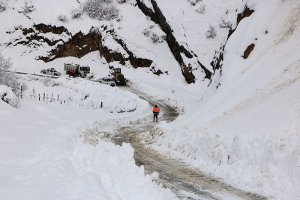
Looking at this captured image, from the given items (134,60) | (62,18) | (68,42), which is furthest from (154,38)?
(62,18)

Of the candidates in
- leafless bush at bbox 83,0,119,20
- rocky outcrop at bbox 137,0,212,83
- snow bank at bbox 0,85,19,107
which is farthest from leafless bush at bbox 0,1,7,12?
snow bank at bbox 0,85,19,107

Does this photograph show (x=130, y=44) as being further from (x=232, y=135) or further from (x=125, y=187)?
(x=125, y=187)

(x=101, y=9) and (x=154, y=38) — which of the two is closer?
(x=154, y=38)

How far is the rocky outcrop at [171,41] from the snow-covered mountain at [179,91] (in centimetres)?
14

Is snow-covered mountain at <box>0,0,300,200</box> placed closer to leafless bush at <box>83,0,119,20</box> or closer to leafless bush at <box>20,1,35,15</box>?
leafless bush at <box>20,1,35,15</box>

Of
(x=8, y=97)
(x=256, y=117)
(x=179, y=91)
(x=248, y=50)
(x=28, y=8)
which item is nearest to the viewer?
(x=256, y=117)

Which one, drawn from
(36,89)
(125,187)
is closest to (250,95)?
(125,187)

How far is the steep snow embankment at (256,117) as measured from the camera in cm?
1195

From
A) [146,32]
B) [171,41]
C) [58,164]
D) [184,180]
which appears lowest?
[184,180]

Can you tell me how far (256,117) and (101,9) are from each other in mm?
47375

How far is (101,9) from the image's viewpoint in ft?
195

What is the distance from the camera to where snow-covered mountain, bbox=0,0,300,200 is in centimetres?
1168

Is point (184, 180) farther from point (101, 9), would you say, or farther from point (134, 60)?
point (101, 9)

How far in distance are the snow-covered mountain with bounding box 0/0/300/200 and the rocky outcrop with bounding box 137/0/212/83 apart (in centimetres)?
14
